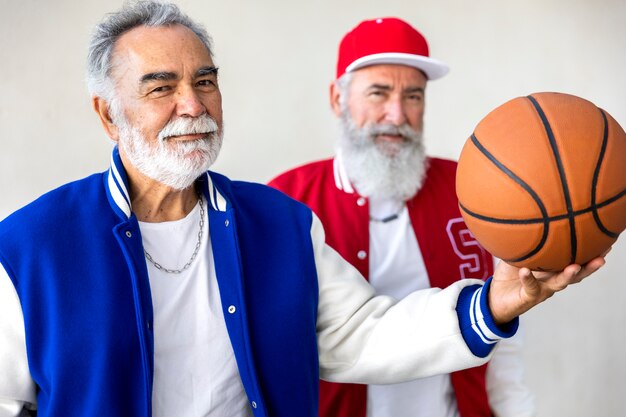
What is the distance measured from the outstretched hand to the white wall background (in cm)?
222

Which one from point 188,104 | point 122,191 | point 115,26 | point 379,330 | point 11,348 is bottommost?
point 379,330

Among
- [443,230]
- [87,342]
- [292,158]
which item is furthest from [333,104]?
[87,342]

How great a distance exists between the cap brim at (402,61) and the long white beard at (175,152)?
94 cm

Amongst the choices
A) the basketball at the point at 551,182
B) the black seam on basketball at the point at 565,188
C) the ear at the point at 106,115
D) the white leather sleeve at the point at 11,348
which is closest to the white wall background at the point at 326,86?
the ear at the point at 106,115

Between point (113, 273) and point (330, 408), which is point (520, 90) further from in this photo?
point (113, 273)

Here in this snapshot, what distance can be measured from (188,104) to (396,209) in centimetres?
112

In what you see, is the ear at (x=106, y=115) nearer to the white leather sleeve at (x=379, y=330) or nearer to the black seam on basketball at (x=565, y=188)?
the white leather sleeve at (x=379, y=330)

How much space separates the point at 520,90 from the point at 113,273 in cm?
309

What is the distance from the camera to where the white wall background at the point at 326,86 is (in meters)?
3.72

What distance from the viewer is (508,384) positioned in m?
2.85

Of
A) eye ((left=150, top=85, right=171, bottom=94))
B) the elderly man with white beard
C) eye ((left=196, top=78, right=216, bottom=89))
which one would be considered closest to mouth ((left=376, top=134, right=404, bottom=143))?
the elderly man with white beard

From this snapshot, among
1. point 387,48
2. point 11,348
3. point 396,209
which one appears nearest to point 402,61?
point 387,48

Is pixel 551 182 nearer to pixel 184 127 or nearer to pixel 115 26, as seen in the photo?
pixel 184 127

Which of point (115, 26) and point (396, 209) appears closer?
point (115, 26)
